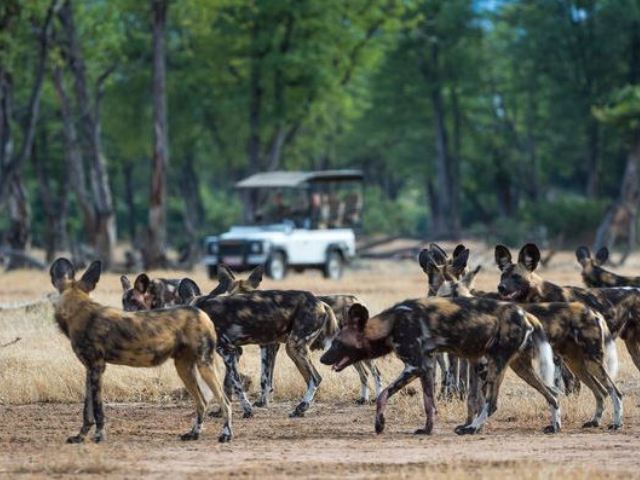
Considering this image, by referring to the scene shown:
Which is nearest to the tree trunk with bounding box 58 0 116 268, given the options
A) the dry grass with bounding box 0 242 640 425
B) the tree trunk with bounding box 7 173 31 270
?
the tree trunk with bounding box 7 173 31 270

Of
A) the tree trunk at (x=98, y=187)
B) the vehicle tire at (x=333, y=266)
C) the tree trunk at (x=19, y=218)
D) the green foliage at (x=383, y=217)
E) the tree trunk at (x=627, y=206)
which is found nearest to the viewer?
the vehicle tire at (x=333, y=266)

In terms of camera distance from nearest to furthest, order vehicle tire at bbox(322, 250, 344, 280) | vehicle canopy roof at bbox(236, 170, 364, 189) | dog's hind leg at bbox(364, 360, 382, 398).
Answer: dog's hind leg at bbox(364, 360, 382, 398) → vehicle tire at bbox(322, 250, 344, 280) → vehicle canopy roof at bbox(236, 170, 364, 189)

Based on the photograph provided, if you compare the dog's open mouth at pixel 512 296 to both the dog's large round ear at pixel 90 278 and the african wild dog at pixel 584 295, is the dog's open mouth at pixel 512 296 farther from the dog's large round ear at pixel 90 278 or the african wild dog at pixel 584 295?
the dog's large round ear at pixel 90 278

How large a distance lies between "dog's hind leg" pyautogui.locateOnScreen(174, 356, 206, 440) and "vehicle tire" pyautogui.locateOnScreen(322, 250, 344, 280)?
20.6 meters

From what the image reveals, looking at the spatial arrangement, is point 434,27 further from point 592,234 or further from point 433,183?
point 433,183

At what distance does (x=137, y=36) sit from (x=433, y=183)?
27.0m

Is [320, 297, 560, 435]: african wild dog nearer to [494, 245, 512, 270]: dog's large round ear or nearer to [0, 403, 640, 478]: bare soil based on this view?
[0, 403, 640, 478]: bare soil

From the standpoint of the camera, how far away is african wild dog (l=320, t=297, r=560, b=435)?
36.4 feet

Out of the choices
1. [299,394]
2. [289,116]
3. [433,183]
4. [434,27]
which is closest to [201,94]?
[289,116]

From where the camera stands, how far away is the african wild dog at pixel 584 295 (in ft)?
40.9

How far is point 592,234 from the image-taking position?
160ft

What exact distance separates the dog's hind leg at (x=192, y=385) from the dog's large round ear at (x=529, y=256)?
3.10 metres

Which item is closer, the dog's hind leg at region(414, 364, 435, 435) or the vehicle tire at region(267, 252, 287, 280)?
the dog's hind leg at region(414, 364, 435, 435)

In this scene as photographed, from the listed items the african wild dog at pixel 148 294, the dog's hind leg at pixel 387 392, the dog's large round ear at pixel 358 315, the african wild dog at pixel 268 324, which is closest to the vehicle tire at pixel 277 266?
the african wild dog at pixel 148 294
